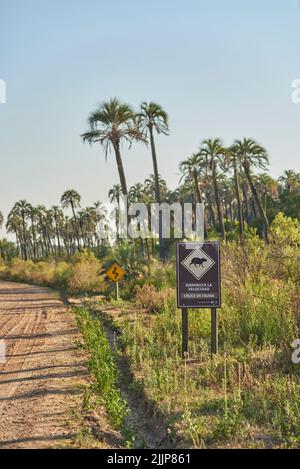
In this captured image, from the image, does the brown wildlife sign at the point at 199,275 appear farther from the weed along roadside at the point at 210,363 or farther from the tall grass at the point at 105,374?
the tall grass at the point at 105,374

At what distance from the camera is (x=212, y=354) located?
10.7m

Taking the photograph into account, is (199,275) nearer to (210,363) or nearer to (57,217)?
(210,363)

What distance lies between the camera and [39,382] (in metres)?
10.2

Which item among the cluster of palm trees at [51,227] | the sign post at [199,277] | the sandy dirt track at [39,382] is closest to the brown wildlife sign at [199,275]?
the sign post at [199,277]

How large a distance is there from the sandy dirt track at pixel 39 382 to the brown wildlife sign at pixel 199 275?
2344mm

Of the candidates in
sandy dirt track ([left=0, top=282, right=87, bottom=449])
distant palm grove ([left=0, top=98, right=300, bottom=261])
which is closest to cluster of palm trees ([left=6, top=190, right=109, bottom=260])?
distant palm grove ([left=0, top=98, right=300, bottom=261])

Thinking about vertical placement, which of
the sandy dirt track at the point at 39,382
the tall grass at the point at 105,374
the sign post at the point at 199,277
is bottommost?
the sandy dirt track at the point at 39,382

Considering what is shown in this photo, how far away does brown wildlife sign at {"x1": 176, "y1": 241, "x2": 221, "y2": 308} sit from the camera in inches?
456

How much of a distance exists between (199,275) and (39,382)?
3494 millimetres

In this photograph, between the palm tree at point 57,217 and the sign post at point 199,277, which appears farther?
the palm tree at point 57,217

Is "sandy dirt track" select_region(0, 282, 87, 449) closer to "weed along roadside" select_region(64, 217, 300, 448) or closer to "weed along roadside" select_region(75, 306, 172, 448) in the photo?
"weed along roadside" select_region(75, 306, 172, 448)

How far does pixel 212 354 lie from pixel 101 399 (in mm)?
2782

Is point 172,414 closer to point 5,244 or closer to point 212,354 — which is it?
point 212,354

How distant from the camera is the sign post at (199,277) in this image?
455 inches
